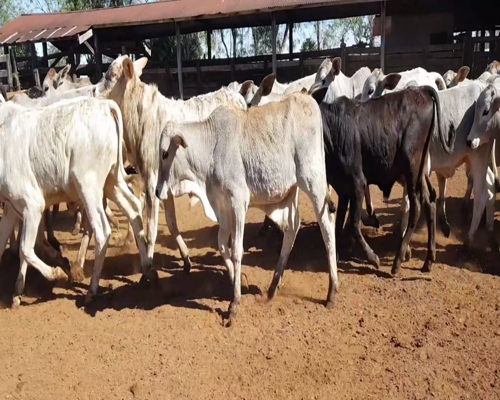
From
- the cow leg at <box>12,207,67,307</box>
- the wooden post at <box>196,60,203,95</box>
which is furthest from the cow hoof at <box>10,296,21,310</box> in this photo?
the wooden post at <box>196,60,203,95</box>

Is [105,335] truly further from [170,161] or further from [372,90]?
[372,90]

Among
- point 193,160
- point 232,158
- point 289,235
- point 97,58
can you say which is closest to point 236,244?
point 289,235

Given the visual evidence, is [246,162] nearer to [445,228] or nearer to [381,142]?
[381,142]

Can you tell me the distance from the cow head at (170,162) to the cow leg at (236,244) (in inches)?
24.5

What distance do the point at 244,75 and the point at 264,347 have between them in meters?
14.1

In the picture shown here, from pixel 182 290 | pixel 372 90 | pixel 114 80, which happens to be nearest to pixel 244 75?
pixel 372 90

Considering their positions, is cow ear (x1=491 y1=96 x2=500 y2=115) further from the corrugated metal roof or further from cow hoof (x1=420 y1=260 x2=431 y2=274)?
the corrugated metal roof

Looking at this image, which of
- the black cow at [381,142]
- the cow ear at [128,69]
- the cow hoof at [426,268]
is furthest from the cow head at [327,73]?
the cow hoof at [426,268]

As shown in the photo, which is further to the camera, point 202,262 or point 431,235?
point 202,262

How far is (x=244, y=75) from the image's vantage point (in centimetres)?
1741

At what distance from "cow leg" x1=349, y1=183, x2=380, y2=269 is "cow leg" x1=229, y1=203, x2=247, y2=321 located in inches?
56.6

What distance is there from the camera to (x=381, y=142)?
570cm

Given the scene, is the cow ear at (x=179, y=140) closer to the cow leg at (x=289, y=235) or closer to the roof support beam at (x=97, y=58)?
the cow leg at (x=289, y=235)

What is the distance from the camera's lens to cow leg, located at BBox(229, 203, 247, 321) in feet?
15.8
